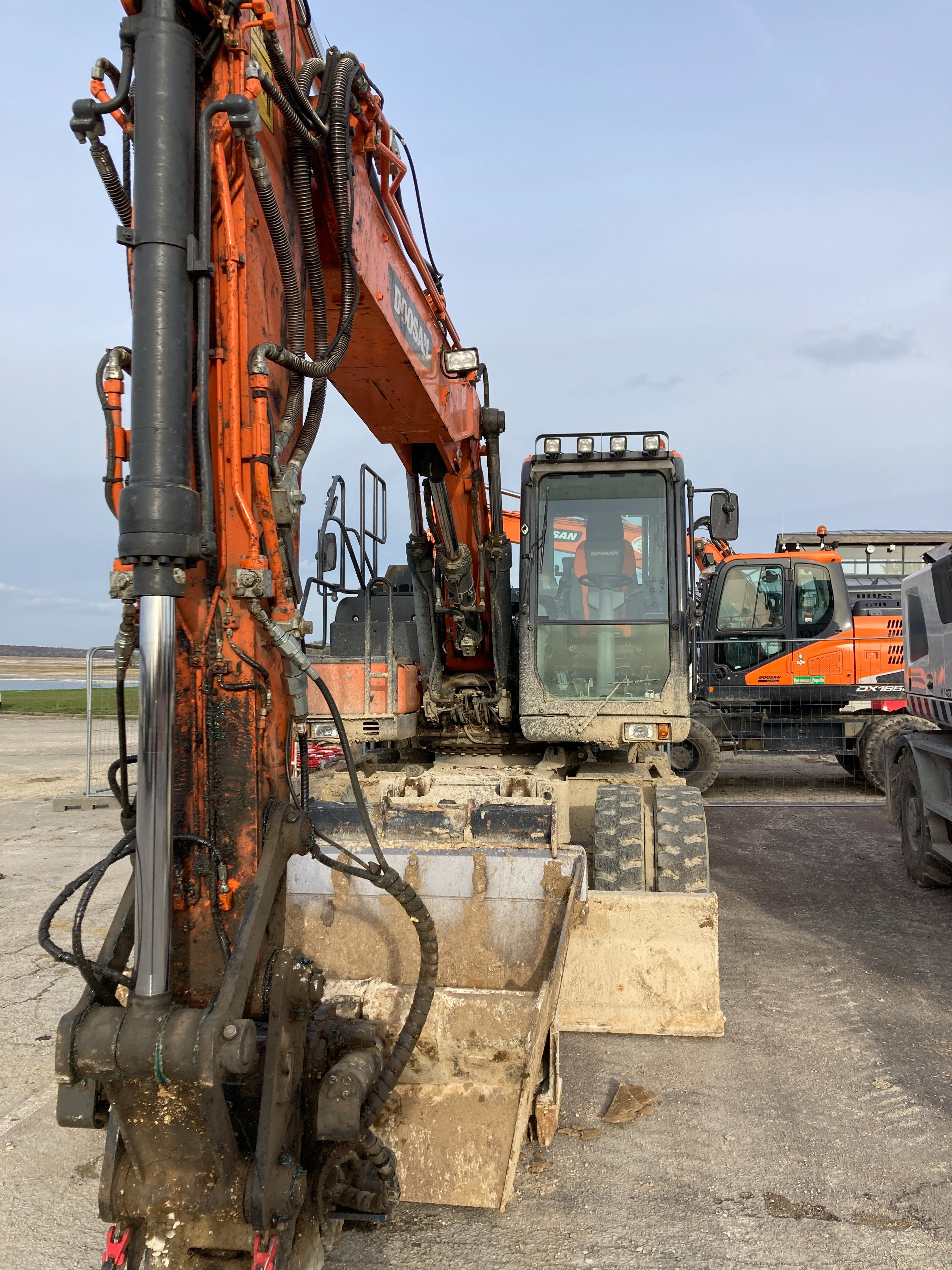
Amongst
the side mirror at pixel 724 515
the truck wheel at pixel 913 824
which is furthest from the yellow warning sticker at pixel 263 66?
the truck wheel at pixel 913 824

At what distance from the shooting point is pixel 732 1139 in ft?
11.6

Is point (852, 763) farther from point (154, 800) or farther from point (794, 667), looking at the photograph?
point (154, 800)

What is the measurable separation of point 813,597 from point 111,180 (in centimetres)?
1075

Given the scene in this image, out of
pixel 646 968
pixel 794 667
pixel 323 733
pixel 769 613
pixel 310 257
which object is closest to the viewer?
pixel 310 257

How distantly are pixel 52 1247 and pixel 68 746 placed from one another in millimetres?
18179

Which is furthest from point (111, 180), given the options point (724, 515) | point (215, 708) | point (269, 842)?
point (724, 515)

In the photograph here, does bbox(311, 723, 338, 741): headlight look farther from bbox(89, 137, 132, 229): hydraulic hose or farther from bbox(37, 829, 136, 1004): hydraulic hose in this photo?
bbox(89, 137, 132, 229): hydraulic hose

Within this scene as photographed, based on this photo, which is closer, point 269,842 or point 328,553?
point 269,842

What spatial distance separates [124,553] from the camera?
2229 millimetres

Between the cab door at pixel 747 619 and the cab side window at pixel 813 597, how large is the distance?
151 mm

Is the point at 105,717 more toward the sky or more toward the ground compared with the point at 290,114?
more toward the ground

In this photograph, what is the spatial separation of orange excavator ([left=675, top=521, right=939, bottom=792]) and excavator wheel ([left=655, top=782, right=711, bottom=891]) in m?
6.65

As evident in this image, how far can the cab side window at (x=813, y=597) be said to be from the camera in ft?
38.5

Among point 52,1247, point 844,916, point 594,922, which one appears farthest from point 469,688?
point 52,1247
